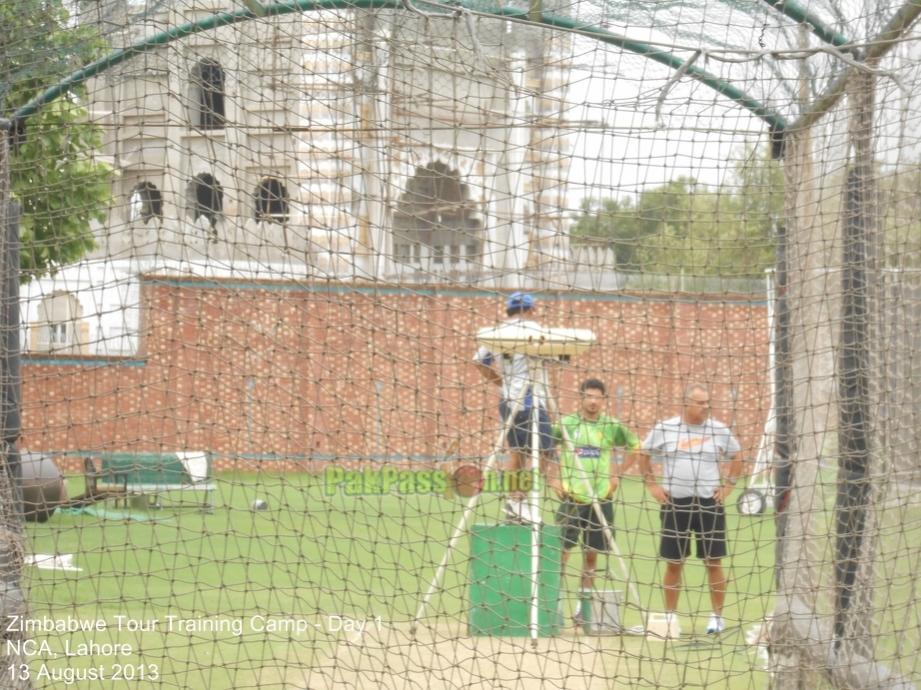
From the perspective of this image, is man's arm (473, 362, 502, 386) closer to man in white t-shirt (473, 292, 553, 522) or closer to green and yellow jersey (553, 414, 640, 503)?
man in white t-shirt (473, 292, 553, 522)

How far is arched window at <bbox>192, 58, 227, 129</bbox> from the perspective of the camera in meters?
4.27

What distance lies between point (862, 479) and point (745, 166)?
128cm

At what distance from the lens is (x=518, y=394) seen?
243 inches

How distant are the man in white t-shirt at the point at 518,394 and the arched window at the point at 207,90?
156cm

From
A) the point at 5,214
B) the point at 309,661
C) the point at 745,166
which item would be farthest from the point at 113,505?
the point at 745,166

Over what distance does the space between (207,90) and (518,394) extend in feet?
8.51

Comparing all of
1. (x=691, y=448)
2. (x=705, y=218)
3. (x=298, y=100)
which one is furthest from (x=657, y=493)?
(x=298, y=100)

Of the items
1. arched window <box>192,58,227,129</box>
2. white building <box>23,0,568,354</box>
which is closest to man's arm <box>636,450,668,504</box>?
white building <box>23,0,568,354</box>

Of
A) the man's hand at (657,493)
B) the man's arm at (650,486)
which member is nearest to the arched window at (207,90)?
the man's arm at (650,486)

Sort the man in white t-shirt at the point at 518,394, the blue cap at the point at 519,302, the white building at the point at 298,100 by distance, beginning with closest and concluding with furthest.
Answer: the white building at the point at 298,100
the man in white t-shirt at the point at 518,394
the blue cap at the point at 519,302

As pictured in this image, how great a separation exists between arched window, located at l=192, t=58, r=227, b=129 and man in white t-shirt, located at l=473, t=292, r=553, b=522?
1563mm

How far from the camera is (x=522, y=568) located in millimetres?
5848

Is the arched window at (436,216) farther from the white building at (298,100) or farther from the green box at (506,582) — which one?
the green box at (506,582)

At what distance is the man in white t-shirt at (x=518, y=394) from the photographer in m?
5.21
